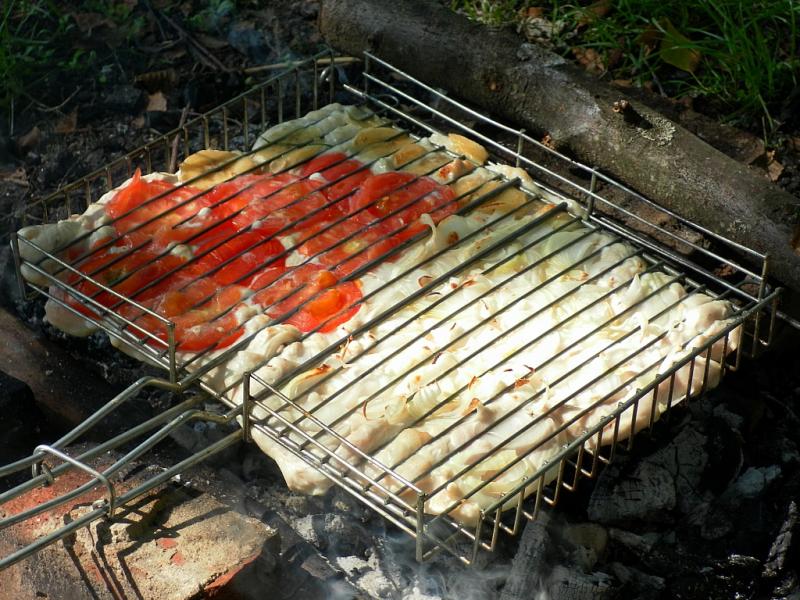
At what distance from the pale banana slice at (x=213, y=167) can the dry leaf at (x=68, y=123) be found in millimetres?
1239

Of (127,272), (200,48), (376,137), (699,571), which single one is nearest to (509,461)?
(699,571)

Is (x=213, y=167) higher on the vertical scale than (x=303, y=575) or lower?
higher

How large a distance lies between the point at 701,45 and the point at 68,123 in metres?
2.84

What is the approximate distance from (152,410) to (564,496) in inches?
56.5

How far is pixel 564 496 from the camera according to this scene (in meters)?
3.70

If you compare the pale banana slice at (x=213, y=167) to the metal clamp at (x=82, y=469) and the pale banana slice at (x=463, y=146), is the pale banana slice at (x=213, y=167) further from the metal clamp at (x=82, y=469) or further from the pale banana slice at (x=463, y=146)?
the metal clamp at (x=82, y=469)

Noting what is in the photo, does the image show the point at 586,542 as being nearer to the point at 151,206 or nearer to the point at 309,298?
the point at 309,298

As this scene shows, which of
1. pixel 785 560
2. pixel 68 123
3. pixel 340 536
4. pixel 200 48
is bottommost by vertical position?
A: pixel 340 536

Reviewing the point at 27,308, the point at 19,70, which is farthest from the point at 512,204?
the point at 19,70

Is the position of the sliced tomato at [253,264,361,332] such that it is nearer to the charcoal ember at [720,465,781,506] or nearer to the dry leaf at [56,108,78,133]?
the charcoal ember at [720,465,781,506]

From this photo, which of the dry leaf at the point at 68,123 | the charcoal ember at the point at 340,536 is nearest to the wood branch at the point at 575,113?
the dry leaf at the point at 68,123

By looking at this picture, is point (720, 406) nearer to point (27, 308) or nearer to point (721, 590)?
point (721, 590)

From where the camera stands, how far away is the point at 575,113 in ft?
Result: 14.0

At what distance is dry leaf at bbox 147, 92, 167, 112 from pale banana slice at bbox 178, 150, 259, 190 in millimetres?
1084
